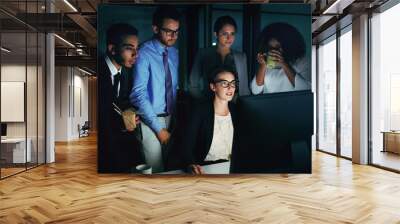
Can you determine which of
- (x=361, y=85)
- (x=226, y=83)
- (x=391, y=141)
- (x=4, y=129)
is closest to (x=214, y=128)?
(x=226, y=83)

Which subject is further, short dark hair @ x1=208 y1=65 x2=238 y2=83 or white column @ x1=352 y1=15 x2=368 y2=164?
white column @ x1=352 y1=15 x2=368 y2=164

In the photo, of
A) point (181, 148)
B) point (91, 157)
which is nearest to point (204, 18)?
point (181, 148)

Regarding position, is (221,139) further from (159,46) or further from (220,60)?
(159,46)

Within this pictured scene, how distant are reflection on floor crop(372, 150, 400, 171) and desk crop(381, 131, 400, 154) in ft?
0.33

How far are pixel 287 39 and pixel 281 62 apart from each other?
17.0 inches

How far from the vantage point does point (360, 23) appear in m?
8.29

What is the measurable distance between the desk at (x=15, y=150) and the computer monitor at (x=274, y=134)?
4.25m

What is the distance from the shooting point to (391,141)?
7.96 m

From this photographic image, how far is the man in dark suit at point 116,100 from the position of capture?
6.77 m

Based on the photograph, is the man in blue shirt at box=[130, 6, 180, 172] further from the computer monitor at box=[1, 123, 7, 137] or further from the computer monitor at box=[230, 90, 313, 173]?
the computer monitor at box=[1, 123, 7, 137]

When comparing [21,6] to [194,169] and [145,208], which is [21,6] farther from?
[145,208]

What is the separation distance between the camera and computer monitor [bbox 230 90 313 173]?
677cm

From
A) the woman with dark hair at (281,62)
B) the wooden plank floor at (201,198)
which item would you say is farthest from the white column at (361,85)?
the woman with dark hair at (281,62)

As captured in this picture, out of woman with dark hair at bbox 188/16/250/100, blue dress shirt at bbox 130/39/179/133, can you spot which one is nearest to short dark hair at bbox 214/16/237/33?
woman with dark hair at bbox 188/16/250/100
